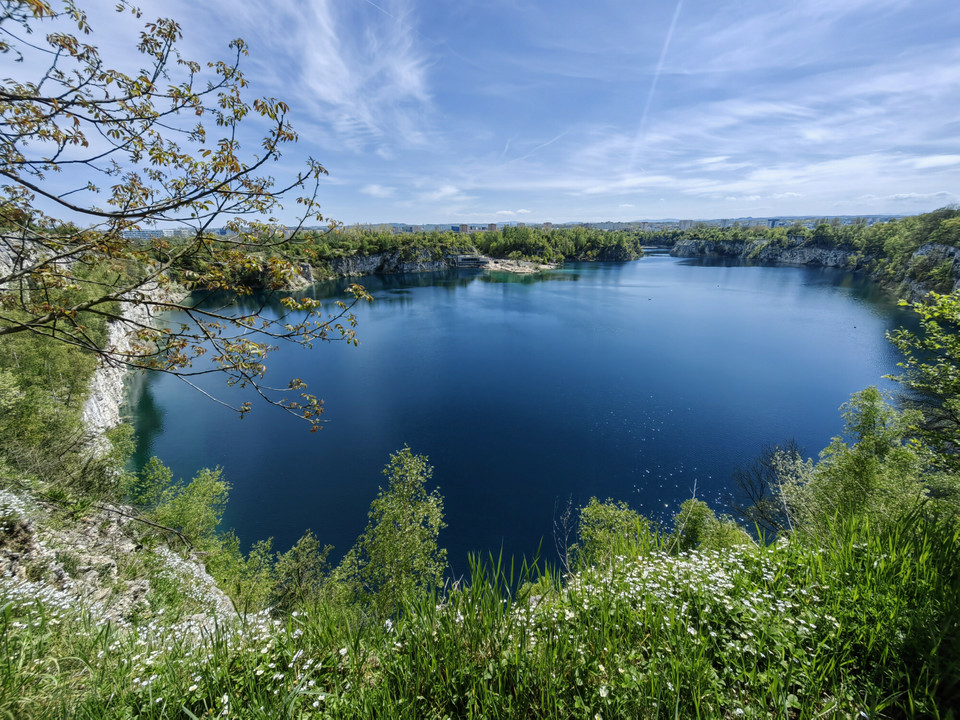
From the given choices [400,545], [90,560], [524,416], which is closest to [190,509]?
[90,560]

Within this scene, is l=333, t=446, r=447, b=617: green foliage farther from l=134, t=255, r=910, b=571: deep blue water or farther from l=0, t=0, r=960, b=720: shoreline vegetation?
l=0, t=0, r=960, b=720: shoreline vegetation

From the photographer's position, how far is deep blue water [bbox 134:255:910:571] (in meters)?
19.6

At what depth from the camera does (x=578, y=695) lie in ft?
7.47

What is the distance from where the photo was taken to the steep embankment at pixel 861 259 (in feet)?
178

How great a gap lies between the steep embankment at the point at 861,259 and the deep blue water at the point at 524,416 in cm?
937

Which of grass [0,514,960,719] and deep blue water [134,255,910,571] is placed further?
deep blue water [134,255,910,571]

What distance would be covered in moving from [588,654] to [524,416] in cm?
2473

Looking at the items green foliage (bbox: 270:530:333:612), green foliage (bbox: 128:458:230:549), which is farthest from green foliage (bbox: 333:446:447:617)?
green foliage (bbox: 128:458:230:549)

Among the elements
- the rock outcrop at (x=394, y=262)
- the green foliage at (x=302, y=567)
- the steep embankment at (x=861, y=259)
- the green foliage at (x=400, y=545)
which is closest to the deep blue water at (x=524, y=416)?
the green foliage at (x=302, y=567)

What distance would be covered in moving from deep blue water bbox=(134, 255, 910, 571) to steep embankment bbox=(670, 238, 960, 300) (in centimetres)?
937

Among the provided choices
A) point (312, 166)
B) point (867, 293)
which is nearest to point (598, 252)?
Answer: point (867, 293)

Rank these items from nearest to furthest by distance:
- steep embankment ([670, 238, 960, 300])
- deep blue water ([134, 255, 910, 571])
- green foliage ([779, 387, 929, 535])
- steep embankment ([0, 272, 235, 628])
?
steep embankment ([0, 272, 235, 628]) < green foliage ([779, 387, 929, 535]) < deep blue water ([134, 255, 910, 571]) < steep embankment ([670, 238, 960, 300])

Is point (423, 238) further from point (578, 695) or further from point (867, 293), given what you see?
point (578, 695)

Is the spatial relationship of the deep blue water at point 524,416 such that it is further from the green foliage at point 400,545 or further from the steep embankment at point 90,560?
the steep embankment at point 90,560
